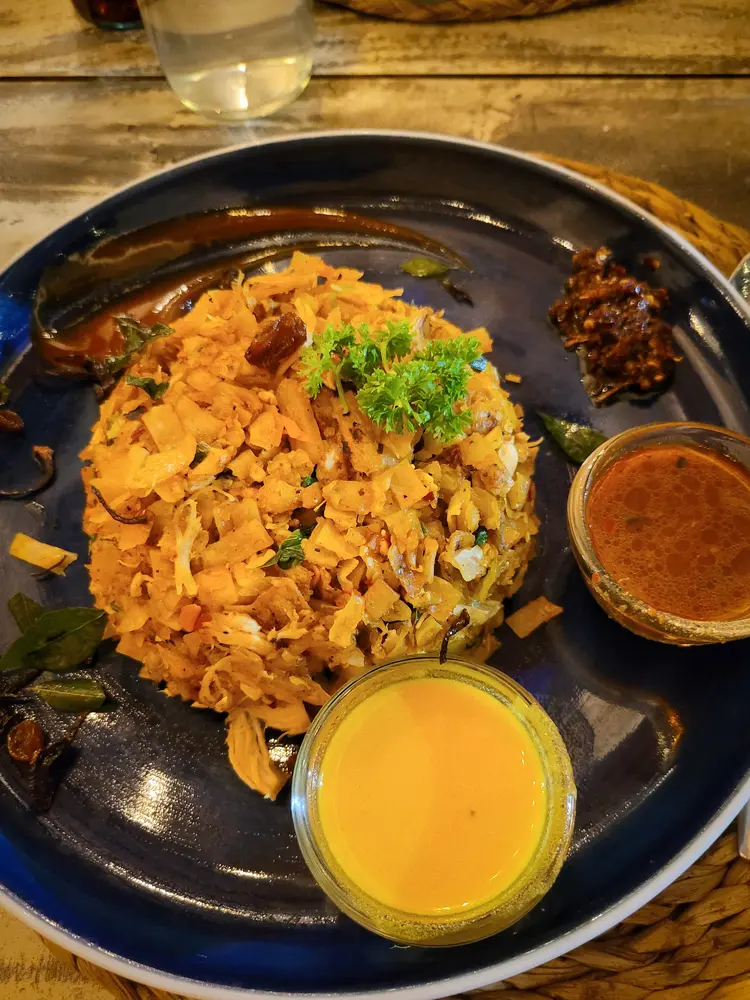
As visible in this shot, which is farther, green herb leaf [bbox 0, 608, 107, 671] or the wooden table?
the wooden table

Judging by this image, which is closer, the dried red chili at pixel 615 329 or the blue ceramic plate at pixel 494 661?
the blue ceramic plate at pixel 494 661

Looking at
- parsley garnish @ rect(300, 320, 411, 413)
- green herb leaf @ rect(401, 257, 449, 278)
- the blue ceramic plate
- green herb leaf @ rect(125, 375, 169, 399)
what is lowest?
the blue ceramic plate

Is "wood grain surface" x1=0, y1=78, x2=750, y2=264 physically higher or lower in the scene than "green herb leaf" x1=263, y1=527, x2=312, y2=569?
higher

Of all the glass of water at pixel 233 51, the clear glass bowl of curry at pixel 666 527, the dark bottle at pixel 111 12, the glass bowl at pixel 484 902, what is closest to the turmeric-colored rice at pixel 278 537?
the glass bowl at pixel 484 902

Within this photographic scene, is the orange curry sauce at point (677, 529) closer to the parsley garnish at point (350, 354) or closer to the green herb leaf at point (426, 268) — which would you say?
the parsley garnish at point (350, 354)

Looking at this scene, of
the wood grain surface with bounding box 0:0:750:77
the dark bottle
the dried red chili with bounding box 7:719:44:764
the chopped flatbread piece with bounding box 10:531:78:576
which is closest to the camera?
the dried red chili with bounding box 7:719:44:764

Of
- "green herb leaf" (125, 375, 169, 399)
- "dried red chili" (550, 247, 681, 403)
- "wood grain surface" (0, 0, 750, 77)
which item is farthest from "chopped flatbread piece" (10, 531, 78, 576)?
"wood grain surface" (0, 0, 750, 77)

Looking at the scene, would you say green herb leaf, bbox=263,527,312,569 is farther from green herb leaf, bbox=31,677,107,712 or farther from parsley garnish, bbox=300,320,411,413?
green herb leaf, bbox=31,677,107,712
